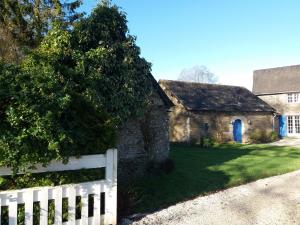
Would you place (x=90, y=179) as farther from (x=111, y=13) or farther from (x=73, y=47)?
(x=111, y=13)

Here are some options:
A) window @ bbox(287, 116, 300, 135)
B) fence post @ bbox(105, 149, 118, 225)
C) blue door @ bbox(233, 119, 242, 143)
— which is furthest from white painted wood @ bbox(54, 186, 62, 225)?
window @ bbox(287, 116, 300, 135)

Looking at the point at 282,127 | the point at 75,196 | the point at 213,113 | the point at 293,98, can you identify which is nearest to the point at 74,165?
the point at 75,196

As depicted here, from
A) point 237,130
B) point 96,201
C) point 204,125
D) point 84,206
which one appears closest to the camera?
point 84,206

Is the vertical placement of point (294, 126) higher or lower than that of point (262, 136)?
higher

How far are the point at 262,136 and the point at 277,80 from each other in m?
9.32

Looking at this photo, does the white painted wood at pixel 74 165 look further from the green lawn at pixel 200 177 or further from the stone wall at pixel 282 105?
the stone wall at pixel 282 105

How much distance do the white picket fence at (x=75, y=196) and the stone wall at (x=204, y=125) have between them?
66.1ft

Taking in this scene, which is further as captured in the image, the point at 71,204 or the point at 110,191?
the point at 110,191

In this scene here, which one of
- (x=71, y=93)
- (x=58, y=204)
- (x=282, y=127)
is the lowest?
(x=58, y=204)

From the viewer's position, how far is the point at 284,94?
113 feet

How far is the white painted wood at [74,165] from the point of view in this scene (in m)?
5.82

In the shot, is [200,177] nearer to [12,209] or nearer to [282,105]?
[12,209]

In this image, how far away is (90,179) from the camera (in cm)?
658

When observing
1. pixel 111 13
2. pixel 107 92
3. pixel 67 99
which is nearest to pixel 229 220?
pixel 67 99
